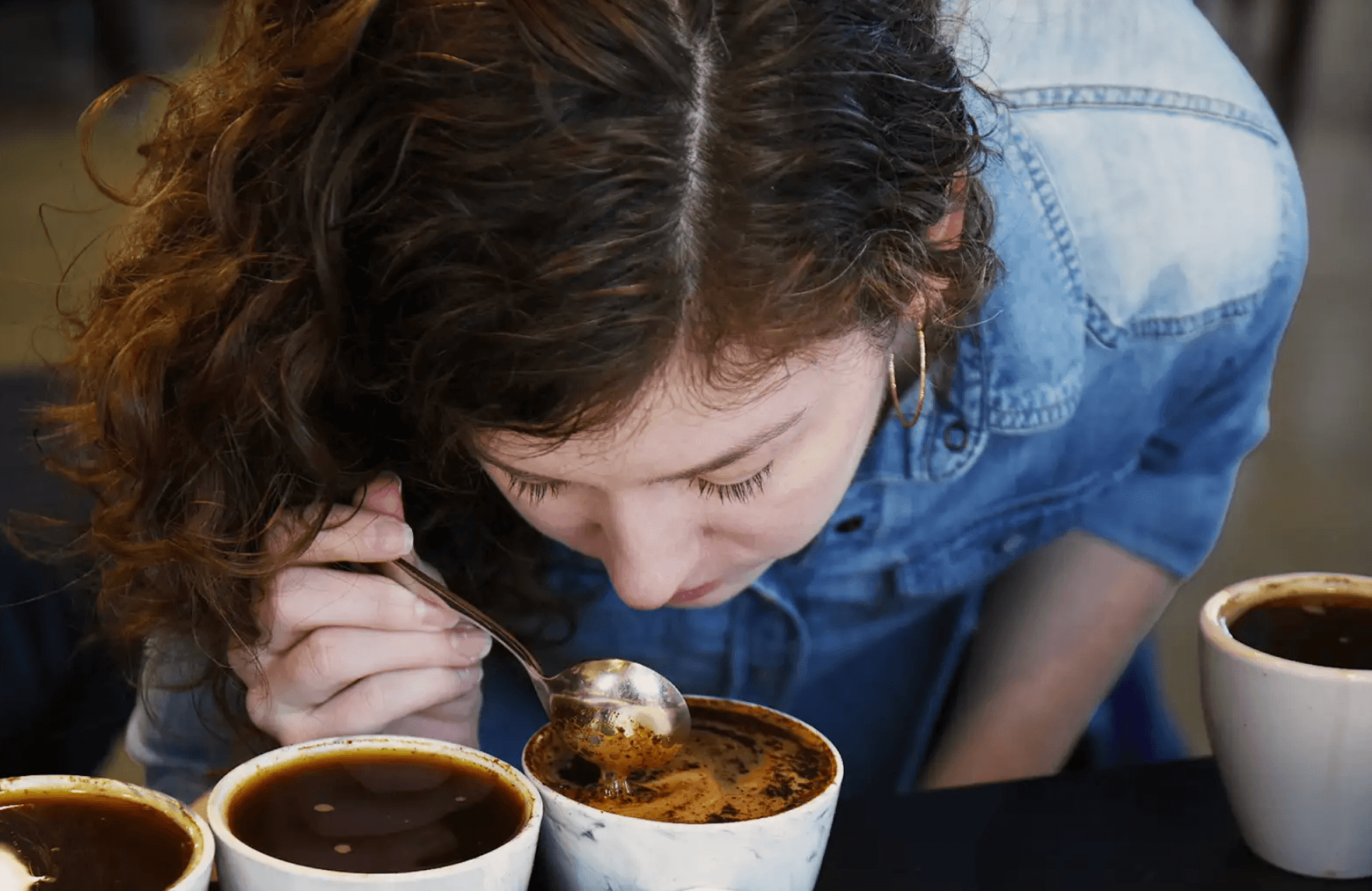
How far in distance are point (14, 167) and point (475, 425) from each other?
383 centimetres

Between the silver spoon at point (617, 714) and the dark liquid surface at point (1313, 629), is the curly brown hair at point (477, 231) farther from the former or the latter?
the dark liquid surface at point (1313, 629)

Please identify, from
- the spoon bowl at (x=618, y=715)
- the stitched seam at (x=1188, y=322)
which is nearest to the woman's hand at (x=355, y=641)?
the spoon bowl at (x=618, y=715)

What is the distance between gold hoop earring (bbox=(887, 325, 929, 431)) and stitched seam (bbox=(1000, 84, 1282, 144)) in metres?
0.23

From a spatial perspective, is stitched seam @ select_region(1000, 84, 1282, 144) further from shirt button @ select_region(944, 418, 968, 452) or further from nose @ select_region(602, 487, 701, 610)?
nose @ select_region(602, 487, 701, 610)

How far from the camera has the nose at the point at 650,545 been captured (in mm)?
838

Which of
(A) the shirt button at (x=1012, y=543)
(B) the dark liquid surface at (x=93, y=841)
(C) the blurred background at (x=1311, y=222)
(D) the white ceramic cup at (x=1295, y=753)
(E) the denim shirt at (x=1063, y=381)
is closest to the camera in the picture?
(B) the dark liquid surface at (x=93, y=841)

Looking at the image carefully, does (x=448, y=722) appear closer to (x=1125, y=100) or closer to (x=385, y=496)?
(x=385, y=496)

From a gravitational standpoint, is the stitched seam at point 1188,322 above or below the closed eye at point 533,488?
above

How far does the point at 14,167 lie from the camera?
4.17m

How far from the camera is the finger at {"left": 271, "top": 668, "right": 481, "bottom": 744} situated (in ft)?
3.07

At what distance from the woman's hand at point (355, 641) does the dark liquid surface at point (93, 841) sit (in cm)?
24

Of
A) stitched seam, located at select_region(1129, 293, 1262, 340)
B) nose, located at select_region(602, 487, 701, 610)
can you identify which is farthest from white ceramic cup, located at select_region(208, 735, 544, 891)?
stitched seam, located at select_region(1129, 293, 1262, 340)

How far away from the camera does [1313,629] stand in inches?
33.7

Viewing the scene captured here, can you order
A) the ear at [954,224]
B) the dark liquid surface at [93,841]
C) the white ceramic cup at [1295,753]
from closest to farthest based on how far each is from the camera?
1. the dark liquid surface at [93,841]
2. the white ceramic cup at [1295,753]
3. the ear at [954,224]
